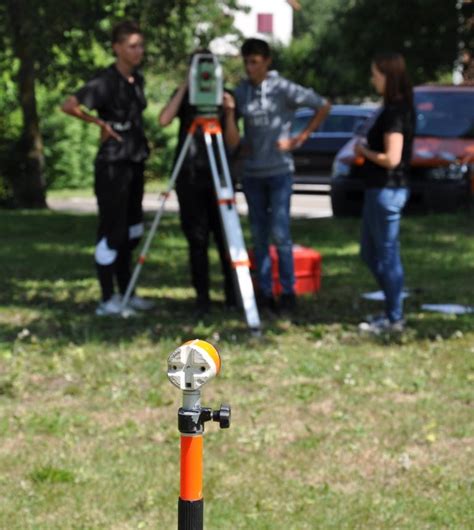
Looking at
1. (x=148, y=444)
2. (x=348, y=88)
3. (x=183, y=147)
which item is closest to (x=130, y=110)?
(x=183, y=147)

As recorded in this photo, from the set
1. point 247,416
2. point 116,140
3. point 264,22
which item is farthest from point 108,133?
point 264,22

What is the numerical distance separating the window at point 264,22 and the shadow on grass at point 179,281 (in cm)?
1516

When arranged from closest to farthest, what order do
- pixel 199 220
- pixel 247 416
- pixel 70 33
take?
1. pixel 247 416
2. pixel 199 220
3. pixel 70 33

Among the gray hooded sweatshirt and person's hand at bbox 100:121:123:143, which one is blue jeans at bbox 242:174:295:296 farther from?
person's hand at bbox 100:121:123:143

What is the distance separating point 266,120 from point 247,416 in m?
3.09

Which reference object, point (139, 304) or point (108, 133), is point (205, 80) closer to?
point (108, 133)

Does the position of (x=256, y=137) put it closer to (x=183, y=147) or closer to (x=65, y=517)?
(x=183, y=147)

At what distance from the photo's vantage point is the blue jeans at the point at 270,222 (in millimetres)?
9602

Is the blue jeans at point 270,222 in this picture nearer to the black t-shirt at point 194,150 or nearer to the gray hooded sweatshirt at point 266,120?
the gray hooded sweatshirt at point 266,120

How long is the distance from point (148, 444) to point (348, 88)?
146 ft

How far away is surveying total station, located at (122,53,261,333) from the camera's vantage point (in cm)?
906

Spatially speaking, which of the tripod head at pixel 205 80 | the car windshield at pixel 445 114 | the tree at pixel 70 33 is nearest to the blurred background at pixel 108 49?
the tree at pixel 70 33

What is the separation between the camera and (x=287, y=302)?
9844 millimetres

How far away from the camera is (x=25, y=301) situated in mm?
10711
